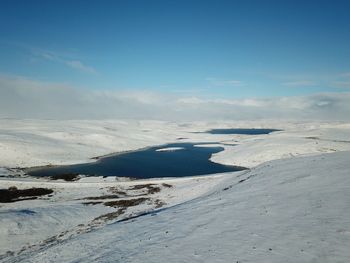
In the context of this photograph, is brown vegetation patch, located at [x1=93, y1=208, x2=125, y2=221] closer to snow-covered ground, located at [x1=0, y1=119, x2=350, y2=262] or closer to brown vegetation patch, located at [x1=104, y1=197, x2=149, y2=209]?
snow-covered ground, located at [x1=0, y1=119, x2=350, y2=262]

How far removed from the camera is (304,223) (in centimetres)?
1627

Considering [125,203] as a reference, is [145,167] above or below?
below

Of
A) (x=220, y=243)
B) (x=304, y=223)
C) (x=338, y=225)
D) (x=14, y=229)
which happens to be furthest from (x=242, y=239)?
(x=14, y=229)

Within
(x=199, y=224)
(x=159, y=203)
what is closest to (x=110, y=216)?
(x=159, y=203)

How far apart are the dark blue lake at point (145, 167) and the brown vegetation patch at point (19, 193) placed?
951 inches

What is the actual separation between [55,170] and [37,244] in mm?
56948

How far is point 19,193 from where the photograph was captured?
46.7 meters

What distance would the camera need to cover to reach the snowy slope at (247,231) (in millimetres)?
13805

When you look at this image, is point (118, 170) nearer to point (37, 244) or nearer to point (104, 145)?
point (104, 145)

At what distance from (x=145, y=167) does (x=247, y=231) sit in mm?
68160

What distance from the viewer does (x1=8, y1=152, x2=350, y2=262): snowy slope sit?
13.8 metres

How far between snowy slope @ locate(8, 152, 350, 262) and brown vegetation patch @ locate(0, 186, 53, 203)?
23.0m

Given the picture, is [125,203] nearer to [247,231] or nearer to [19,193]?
[19,193]

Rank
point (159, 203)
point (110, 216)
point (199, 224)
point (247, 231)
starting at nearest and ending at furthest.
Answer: point (247, 231)
point (199, 224)
point (110, 216)
point (159, 203)
